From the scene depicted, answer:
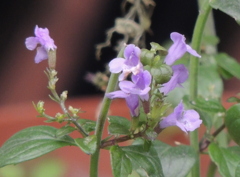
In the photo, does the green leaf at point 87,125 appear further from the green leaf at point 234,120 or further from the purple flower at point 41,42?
the green leaf at point 234,120

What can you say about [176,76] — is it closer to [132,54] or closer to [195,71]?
[132,54]

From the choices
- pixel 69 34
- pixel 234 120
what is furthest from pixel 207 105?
pixel 69 34

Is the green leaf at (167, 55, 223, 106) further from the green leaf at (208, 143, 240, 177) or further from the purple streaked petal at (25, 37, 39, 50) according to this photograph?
the purple streaked petal at (25, 37, 39, 50)

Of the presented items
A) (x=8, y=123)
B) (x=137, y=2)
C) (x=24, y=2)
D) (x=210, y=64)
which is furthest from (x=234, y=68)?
(x=24, y=2)

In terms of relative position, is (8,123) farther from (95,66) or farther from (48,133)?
(48,133)

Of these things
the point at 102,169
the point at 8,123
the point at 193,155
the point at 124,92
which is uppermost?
the point at 124,92

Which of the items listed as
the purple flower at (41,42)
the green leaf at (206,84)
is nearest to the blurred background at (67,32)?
the green leaf at (206,84)

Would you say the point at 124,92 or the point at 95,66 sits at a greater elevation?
the point at 124,92
